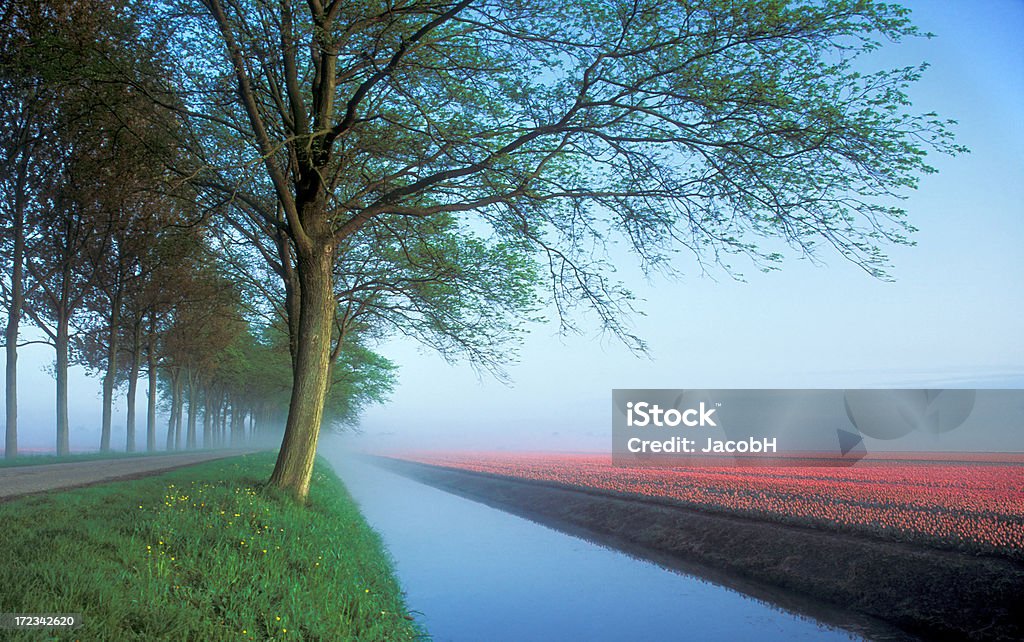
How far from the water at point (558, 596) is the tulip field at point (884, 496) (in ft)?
8.97

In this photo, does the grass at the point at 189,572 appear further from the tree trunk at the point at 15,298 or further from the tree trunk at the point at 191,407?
the tree trunk at the point at 191,407

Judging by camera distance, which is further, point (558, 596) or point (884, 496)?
point (884, 496)

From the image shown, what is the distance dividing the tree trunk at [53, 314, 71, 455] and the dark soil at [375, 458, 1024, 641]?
21.7 m

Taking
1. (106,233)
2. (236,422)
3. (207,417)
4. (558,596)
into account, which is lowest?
(236,422)

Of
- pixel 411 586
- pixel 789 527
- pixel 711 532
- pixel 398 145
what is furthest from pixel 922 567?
pixel 398 145

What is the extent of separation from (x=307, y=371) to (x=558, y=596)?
658cm

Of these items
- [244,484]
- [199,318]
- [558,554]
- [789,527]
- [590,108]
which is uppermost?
[590,108]

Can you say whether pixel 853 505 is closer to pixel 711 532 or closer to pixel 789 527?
pixel 789 527

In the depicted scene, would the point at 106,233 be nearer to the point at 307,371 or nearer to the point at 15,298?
the point at 15,298

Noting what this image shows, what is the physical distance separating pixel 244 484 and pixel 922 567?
491 inches

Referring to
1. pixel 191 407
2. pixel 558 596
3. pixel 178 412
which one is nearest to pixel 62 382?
pixel 178 412

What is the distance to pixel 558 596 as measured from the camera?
11383 millimetres

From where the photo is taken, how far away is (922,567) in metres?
9.62

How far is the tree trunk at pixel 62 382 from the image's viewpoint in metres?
25.1
